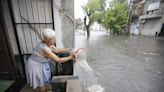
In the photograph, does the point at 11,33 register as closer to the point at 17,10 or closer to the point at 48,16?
the point at 17,10

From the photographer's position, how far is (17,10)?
2410 mm

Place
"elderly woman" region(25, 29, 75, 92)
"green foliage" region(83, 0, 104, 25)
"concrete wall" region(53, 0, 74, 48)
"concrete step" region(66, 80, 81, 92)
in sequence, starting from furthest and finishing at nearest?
"green foliage" region(83, 0, 104, 25) → "concrete wall" region(53, 0, 74, 48) → "elderly woman" region(25, 29, 75, 92) → "concrete step" region(66, 80, 81, 92)

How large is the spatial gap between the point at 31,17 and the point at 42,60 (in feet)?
3.89

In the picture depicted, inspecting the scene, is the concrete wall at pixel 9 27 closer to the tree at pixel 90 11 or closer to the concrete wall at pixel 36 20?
the concrete wall at pixel 36 20

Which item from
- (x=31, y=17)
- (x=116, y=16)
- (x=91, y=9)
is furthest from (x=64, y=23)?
(x=116, y=16)

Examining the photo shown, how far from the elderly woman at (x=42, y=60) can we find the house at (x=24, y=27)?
776 mm

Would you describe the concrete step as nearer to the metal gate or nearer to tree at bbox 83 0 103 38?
the metal gate

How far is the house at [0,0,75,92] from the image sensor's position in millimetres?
2383

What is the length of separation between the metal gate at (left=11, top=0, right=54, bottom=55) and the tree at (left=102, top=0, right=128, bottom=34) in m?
20.8

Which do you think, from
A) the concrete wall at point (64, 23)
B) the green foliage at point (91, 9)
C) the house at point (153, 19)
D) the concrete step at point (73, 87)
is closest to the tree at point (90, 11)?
the green foliage at point (91, 9)

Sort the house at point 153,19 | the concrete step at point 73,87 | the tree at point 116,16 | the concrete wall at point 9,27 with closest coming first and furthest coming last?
the concrete step at point 73,87
the concrete wall at point 9,27
the house at point 153,19
the tree at point 116,16

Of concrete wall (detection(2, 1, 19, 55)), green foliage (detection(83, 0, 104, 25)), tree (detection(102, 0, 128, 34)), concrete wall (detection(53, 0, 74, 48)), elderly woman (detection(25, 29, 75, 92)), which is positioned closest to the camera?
elderly woman (detection(25, 29, 75, 92))

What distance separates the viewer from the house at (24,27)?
2383mm

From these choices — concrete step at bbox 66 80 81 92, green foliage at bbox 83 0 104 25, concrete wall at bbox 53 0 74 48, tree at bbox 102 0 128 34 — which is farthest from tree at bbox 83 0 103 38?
concrete step at bbox 66 80 81 92
